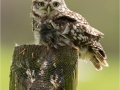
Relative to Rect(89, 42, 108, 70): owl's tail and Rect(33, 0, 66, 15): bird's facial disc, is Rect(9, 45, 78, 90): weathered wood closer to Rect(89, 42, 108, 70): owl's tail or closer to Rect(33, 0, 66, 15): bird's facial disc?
Rect(89, 42, 108, 70): owl's tail

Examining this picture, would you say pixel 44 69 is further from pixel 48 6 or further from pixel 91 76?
pixel 91 76

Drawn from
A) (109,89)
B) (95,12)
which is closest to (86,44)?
(109,89)

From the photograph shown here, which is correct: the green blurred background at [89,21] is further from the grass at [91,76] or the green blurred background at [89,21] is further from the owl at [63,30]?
the owl at [63,30]

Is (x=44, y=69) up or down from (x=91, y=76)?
down

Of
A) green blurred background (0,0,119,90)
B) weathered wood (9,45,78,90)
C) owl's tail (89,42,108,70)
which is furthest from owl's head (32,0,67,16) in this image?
green blurred background (0,0,119,90)

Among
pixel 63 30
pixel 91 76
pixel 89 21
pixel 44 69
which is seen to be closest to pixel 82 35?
pixel 63 30

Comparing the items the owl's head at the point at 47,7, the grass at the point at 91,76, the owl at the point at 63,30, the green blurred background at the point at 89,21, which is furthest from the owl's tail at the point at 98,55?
the green blurred background at the point at 89,21

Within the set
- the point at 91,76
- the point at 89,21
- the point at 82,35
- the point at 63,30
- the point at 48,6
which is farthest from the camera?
the point at 89,21
